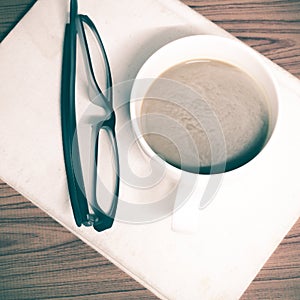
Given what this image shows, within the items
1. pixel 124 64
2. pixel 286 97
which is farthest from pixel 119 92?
pixel 286 97

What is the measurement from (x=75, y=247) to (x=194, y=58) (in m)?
0.24

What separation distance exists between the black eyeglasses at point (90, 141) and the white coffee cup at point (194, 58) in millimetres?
53

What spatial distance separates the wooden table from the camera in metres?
0.58

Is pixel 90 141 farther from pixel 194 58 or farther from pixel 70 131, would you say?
pixel 194 58

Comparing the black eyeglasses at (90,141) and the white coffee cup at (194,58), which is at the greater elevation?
the white coffee cup at (194,58)

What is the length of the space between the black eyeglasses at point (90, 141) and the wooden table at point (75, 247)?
0.09 m

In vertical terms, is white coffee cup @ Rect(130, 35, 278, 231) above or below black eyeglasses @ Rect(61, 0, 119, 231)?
above

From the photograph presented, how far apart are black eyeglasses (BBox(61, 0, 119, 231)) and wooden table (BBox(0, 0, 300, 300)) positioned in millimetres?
90

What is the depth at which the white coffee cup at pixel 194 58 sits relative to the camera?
458 millimetres

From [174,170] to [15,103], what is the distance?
178 mm

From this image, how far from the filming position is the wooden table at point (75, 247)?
583 mm

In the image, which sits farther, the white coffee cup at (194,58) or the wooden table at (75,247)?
the wooden table at (75,247)

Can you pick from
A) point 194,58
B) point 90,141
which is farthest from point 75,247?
point 194,58

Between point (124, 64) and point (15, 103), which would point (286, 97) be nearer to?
point (124, 64)
